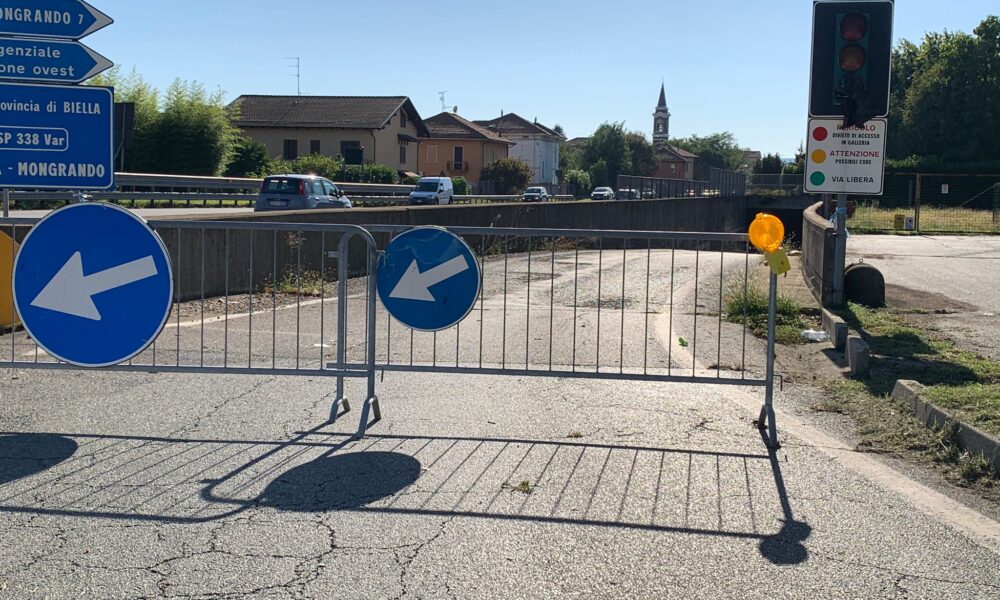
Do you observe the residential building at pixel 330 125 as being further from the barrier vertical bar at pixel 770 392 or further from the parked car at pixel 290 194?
the barrier vertical bar at pixel 770 392

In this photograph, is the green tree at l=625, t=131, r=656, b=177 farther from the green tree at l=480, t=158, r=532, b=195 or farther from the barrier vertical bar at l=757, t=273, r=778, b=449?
the barrier vertical bar at l=757, t=273, r=778, b=449

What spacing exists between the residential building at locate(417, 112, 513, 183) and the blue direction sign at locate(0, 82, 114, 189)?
85.7 meters

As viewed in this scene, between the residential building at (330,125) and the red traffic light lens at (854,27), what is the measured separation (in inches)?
2505

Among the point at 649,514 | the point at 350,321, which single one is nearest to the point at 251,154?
the point at 350,321

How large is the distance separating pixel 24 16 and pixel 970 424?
22.6 feet

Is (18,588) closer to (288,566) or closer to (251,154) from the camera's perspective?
(288,566)

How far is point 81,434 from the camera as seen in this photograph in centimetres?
662

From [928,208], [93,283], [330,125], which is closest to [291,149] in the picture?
[330,125]

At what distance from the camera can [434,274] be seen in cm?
733

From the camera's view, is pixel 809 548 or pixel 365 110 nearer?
pixel 809 548

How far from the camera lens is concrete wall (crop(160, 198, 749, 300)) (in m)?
12.5

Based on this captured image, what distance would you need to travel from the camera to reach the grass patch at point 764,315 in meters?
11.2

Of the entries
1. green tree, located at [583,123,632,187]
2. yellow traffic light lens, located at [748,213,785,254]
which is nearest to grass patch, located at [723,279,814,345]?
yellow traffic light lens, located at [748,213,785,254]

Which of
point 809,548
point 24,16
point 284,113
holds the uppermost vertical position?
point 284,113
